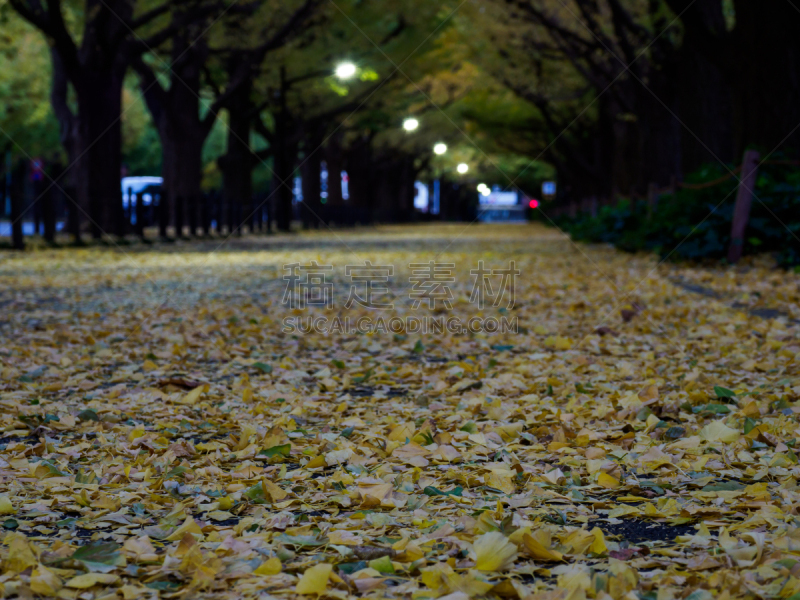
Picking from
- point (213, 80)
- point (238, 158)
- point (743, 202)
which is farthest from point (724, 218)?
point (238, 158)

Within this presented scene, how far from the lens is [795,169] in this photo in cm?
1316

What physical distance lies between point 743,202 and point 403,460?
33.2ft

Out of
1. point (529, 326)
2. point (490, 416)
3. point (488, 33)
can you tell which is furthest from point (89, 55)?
point (490, 416)

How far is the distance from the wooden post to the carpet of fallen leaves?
4.57 metres

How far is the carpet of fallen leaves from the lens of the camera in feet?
9.04

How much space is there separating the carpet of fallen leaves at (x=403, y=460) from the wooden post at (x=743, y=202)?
15.0 ft

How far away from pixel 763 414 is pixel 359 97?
3417 cm

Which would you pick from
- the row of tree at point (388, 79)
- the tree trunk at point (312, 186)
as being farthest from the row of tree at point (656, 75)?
the tree trunk at point (312, 186)

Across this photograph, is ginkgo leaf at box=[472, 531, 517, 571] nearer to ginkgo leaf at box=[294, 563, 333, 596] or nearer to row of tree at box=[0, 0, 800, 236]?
ginkgo leaf at box=[294, 563, 333, 596]

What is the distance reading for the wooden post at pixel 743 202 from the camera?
41.5 feet

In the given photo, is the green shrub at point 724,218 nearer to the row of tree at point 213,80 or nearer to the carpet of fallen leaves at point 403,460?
the carpet of fallen leaves at point 403,460

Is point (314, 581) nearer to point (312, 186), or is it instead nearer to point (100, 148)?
point (100, 148)

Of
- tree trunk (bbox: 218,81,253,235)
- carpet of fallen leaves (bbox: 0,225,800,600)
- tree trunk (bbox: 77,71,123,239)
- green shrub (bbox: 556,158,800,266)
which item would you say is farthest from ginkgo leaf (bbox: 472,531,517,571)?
tree trunk (bbox: 218,81,253,235)

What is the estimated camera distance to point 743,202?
1283 centimetres
